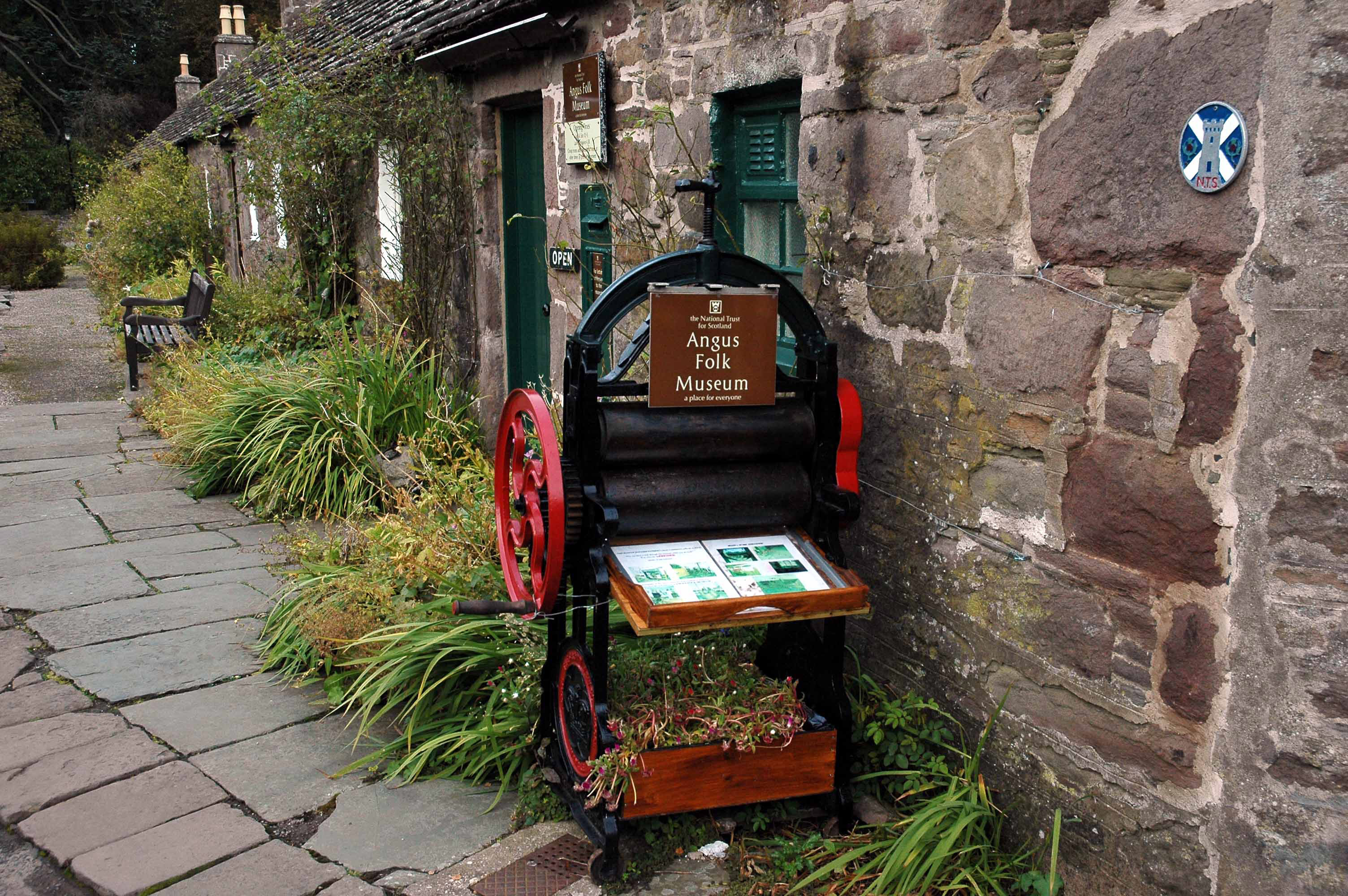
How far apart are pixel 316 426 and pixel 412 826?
377 cm

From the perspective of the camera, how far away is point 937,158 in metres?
3.18

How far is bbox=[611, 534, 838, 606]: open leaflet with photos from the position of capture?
2764 millimetres

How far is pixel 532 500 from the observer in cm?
304

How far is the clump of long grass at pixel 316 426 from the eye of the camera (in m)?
6.38

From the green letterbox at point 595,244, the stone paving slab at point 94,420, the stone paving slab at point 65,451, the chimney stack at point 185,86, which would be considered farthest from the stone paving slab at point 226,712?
the chimney stack at point 185,86

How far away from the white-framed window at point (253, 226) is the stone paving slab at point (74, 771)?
11.4 metres

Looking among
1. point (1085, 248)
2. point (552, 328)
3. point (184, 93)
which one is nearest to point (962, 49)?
point (1085, 248)

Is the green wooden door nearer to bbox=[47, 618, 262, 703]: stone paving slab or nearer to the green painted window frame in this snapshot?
the green painted window frame

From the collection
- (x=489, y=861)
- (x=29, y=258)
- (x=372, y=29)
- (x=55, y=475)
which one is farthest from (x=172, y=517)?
(x=29, y=258)

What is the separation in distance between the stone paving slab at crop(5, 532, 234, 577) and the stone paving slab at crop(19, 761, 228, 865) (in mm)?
2472

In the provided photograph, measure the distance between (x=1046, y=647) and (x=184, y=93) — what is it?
28.6m

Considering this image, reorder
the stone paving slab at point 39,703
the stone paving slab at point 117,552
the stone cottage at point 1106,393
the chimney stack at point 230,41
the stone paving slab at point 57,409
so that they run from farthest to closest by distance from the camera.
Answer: the chimney stack at point 230,41, the stone paving slab at point 57,409, the stone paving slab at point 117,552, the stone paving slab at point 39,703, the stone cottage at point 1106,393

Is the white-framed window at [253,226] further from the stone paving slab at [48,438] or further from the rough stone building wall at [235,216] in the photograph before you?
the stone paving slab at [48,438]

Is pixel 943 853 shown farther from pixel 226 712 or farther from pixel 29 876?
pixel 226 712
